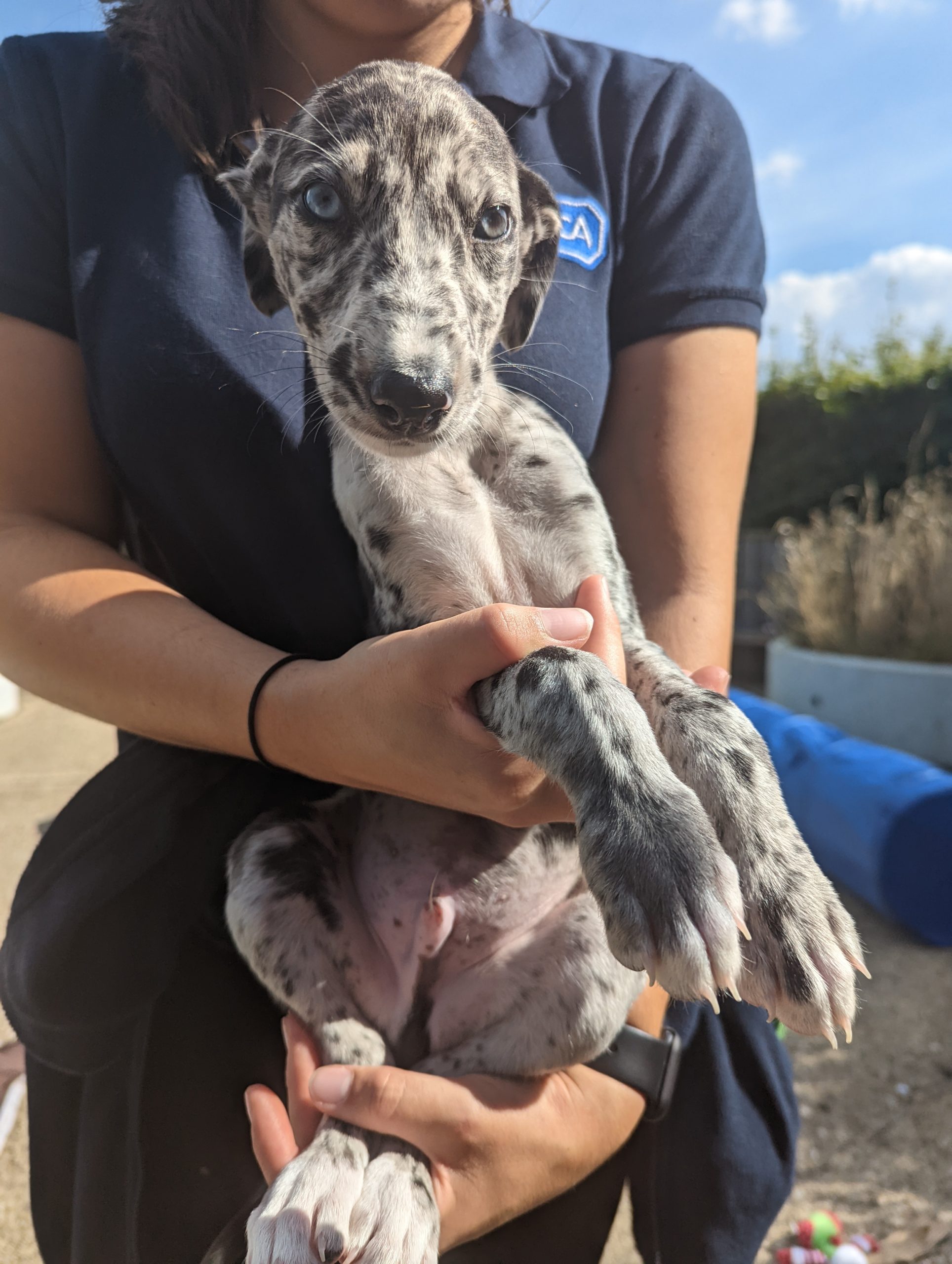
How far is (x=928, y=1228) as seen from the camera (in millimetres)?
2766

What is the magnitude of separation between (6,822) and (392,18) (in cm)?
444

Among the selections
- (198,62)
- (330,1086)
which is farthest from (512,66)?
(330,1086)

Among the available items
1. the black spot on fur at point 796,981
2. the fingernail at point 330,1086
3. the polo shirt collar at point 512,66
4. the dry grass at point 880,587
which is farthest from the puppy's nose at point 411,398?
the dry grass at point 880,587

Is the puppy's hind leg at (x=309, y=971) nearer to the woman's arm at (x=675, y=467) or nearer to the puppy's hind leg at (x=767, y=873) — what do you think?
the puppy's hind leg at (x=767, y=873)

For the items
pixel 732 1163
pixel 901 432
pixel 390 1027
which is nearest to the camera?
pixel 390 1027

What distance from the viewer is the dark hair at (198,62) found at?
1846 mm

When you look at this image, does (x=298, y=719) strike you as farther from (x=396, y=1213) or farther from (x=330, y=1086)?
(x=396, y=1213)

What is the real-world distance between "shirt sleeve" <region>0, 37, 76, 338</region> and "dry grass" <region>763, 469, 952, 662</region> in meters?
6.21

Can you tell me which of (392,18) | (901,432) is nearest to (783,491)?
(901,432)

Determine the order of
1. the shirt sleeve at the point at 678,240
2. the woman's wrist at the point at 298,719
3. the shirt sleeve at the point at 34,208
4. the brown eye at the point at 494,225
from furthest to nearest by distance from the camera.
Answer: the shirt sleeve at the point at 678,240
the shirt sleeve at the point at 34,208
the woman's wrist at the point at 298,719
the brown eye at the point at 494,225

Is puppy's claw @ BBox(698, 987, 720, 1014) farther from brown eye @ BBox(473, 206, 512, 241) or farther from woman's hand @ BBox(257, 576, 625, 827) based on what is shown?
brown eye @ BBox(473, 206, 512, 241)

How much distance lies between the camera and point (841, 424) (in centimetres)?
1148

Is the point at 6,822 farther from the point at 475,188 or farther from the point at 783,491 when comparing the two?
the point at 783,491

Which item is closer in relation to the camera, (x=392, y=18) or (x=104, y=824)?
(x=392, y=18)
